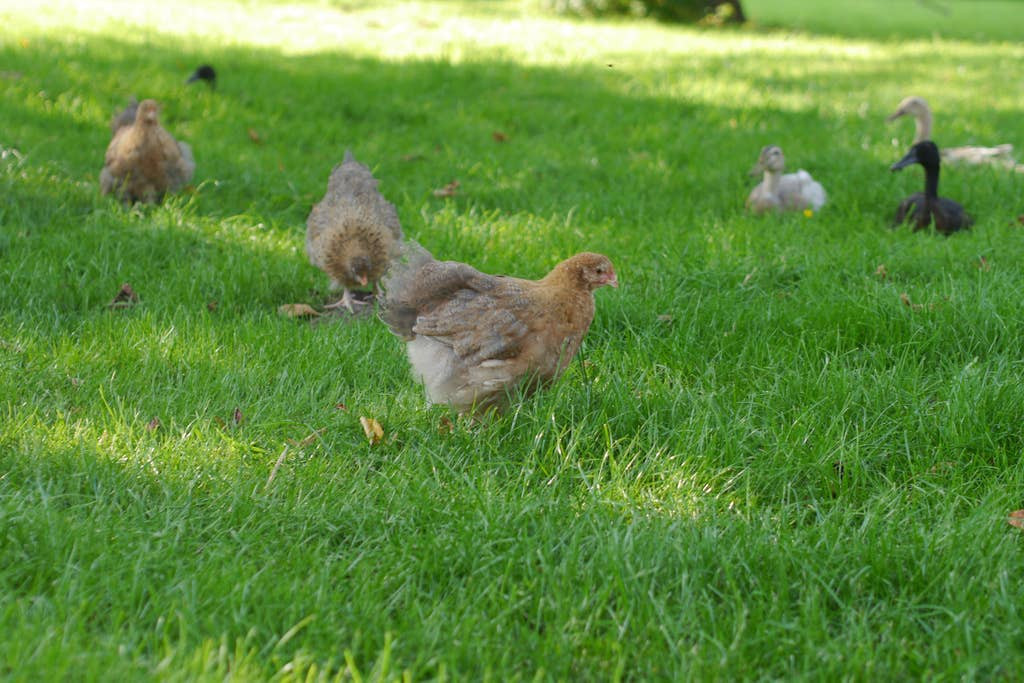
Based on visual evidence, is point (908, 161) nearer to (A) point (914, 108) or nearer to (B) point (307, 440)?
(A) point (914, 108)

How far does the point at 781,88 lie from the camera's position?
37.8ft

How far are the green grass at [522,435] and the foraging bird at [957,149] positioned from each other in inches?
11.1

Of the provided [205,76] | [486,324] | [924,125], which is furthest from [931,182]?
[205,76]

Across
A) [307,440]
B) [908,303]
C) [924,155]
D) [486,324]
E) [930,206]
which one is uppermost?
[924,155]

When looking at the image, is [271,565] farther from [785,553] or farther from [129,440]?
[785,553]

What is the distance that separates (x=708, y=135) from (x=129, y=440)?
684 centimetres

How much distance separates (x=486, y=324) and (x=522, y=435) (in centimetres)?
47

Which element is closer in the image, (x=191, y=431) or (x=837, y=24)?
(x=191, y=431)

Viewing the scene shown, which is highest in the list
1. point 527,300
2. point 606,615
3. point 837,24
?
point 837,24

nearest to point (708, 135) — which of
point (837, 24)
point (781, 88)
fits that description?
point (781, 88)

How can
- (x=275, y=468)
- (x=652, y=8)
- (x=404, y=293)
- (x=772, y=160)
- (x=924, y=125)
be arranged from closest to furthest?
1. (x=275, y=468)
2. (x=404, y=293)
3. (x=772, y=160)
4. (x=924, y=125)
5. (x=652, y=8)

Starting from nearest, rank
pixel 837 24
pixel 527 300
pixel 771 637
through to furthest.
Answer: pixel 771 637 < pixel 527 300 < pixel 837 24

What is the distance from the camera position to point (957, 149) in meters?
8.55

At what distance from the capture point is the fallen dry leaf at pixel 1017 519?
3339mm
